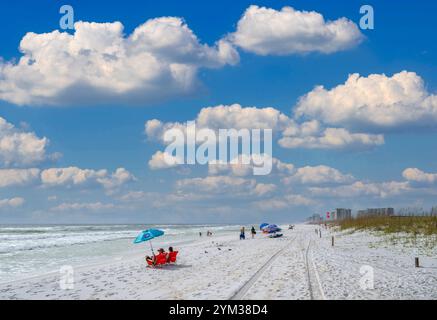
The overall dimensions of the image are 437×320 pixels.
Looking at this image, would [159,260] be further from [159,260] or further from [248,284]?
[248,284]

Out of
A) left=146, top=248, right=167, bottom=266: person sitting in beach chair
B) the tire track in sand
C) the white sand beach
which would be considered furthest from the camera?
left=146, top=248, right=167, bottom=266: person sitting in beach chair

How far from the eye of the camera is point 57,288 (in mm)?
20078

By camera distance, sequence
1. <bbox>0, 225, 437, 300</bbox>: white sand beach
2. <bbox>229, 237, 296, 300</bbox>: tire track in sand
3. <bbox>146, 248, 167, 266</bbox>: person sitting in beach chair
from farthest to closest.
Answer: <bbox>146, 248, 167, 266</bbox>: person sitting in beach chair < <bbox>0, 225, 437, 300</bbox>: white sand beach < <bbox>229, 237, 296, 300</bbox>: tire track in sand

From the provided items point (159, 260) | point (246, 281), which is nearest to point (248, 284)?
point (246, 281)

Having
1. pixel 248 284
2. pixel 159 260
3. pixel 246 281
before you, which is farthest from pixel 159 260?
pixel 248 284

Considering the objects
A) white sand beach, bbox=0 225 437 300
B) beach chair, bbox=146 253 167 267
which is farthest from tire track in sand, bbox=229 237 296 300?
beach chair, bbox=146 253 167 267

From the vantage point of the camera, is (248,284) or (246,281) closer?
(248,284)

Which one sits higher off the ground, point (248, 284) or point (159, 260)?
point (159, 260)

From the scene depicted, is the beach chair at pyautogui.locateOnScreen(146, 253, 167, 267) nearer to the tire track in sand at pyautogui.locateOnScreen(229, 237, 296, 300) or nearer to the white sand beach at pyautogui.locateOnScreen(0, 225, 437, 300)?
the white sand beach at pyautogui.locateOnScreen(0, 225, 437, 300)

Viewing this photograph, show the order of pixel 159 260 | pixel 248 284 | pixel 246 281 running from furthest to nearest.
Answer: pixel 159 260 < pixel 246 281 < pixel 248 284

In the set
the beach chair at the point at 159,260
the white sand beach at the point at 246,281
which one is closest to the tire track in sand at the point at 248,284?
the white sand beach at the point at 246,281

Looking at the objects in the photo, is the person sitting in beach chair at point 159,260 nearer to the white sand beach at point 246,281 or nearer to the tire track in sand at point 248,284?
the white sand beach at point 246,281

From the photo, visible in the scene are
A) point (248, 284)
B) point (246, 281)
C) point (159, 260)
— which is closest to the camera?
point (248, 284)
